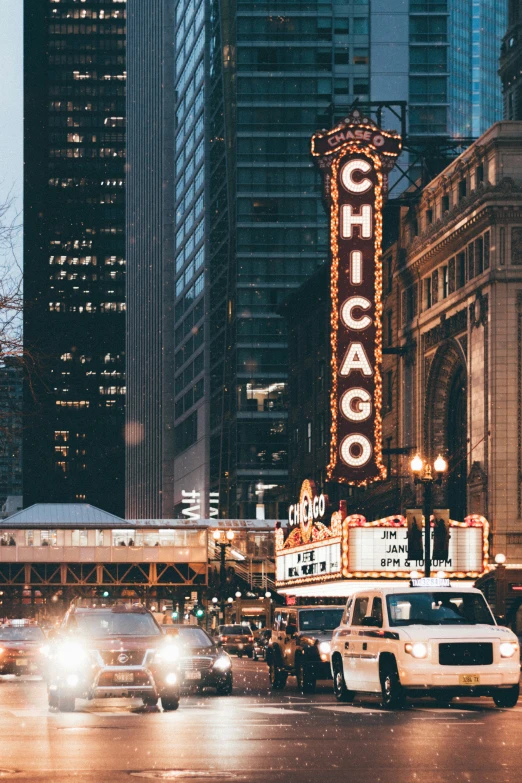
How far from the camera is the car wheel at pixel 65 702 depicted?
2595cm

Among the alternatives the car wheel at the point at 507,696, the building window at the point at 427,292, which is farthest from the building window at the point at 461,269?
the car wheel at the point at 507,696

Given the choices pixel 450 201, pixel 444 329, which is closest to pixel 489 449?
pixel 444 329

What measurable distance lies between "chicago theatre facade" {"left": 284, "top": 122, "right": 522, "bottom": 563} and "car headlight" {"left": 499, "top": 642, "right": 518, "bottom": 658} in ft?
111

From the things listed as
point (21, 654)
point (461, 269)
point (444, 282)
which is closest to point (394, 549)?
point (461, 269)

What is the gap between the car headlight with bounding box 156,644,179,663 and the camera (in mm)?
25859

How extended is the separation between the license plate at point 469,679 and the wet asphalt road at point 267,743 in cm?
52

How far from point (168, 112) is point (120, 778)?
181511 millimetres

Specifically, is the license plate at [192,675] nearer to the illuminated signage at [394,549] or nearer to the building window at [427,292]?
the illuminated signage at [394,549]

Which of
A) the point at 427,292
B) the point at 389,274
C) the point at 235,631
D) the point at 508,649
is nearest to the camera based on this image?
the point at 508,649

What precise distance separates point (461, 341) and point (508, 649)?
39710 millimetres

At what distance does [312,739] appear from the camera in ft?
63.6

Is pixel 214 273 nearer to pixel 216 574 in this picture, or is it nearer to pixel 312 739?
pixel 216 574

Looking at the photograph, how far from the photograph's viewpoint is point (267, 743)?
18766mm

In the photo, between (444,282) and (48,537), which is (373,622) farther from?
(48,537)
